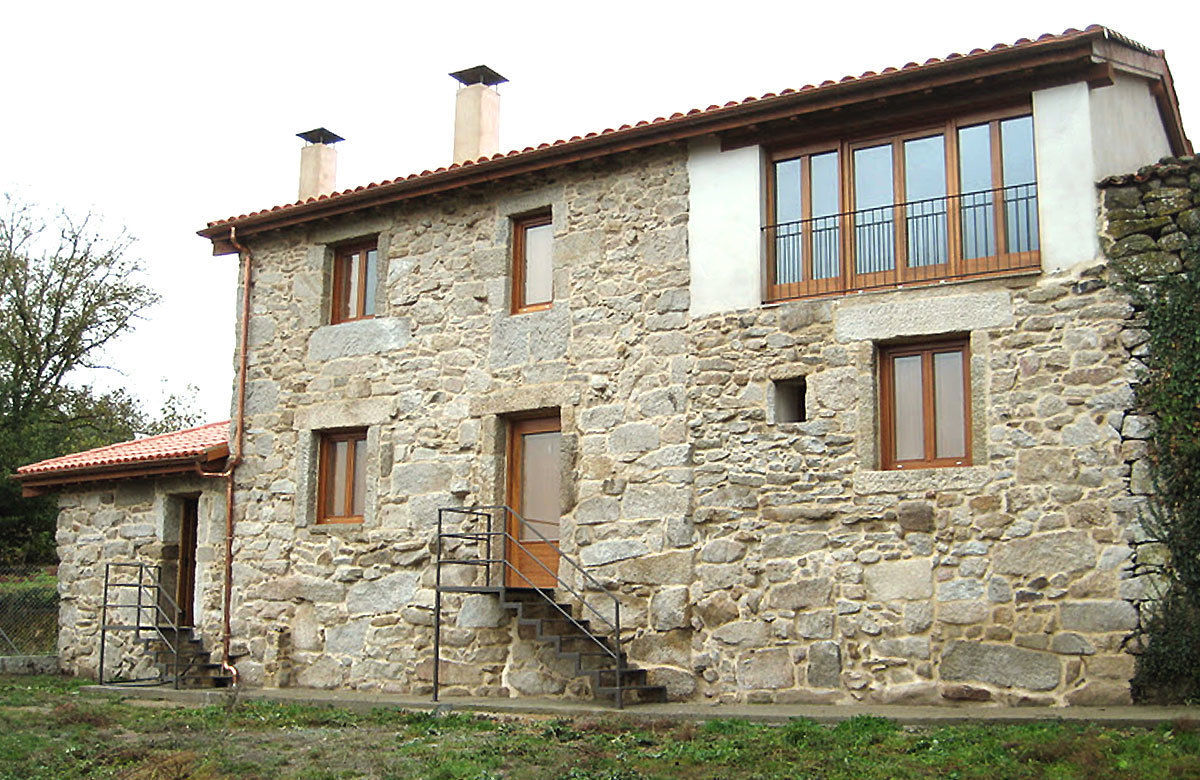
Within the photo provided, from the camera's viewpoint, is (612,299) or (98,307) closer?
(612,299)

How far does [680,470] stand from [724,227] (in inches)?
94.8

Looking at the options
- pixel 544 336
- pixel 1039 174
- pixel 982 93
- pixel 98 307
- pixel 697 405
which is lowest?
pixel 697 405

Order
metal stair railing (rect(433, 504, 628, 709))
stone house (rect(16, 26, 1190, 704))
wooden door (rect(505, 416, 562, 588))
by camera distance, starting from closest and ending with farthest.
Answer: stone house (rect(16, 26, 1190, 704))
metal stair railing (rect(433, 504, 628, 709))
wooden door (rect(505, 416, 562, 588))

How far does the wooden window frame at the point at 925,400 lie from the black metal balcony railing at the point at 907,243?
1.98 ft

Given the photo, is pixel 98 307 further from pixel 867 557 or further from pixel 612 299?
pixel 867 557

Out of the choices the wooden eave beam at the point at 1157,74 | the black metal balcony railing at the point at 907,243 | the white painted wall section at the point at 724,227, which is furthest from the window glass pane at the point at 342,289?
the wooden eave beam at the point at 1157,74

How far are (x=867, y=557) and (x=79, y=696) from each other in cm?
923

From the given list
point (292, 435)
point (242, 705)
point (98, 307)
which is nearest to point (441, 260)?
point (292, 435)

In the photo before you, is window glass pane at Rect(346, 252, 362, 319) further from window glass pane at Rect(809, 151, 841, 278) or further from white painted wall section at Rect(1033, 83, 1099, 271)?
white painted wall section at Rect(1033, 83, 1099, 271)

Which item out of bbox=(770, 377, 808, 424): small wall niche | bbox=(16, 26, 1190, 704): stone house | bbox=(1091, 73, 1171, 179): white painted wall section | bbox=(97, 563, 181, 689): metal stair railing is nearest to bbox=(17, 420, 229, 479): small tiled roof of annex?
bbox=(16, 26, 1190, 704): stone house

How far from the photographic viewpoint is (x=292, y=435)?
15312mm

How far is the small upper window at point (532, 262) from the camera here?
549 inches

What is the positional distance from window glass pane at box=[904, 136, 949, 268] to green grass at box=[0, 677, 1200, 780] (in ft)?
14.0

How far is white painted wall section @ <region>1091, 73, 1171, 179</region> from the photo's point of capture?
11.1m
